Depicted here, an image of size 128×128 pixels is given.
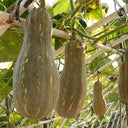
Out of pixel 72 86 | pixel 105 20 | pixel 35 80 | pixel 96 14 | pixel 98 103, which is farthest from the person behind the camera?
pixel 98 103

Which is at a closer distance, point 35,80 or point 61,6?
point 35,80

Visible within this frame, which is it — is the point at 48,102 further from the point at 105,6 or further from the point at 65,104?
the point at 105,6

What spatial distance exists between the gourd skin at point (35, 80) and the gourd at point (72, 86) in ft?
1.15

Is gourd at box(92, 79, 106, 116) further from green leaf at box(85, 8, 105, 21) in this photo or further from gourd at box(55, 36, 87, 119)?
gourd at box(55, 36, 87, 119)

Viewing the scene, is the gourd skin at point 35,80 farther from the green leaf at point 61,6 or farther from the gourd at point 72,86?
the green leaf at point 61,6

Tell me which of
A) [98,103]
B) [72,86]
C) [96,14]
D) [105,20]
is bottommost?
[98,103]

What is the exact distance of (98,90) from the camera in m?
2.19

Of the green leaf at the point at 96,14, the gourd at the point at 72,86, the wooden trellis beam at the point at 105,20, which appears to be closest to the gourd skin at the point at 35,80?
the gourd at the point at 72,86

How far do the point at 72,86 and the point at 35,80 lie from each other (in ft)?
1.44

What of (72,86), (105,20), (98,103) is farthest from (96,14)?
(98,103)

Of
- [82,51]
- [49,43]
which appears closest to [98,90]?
[82,51]

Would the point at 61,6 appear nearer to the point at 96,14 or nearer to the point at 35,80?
the point at 96,14

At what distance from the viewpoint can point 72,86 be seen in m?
1.14

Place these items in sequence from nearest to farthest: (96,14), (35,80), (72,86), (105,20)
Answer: (35,80) → (72,86) → (105,20) → (96,14)
